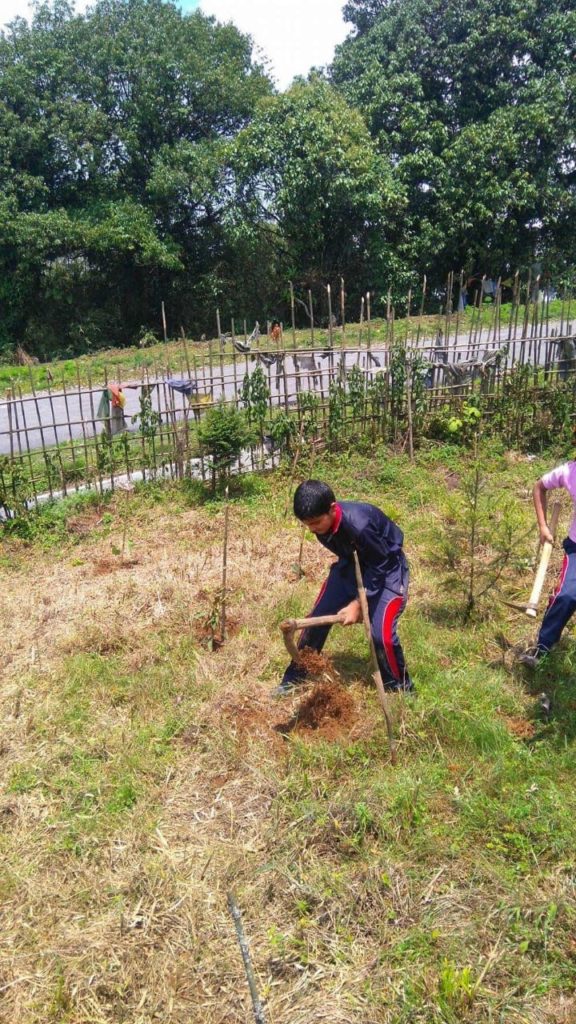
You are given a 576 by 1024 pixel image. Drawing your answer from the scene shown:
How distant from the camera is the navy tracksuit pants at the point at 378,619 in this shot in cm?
342

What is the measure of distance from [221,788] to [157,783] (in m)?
0.29

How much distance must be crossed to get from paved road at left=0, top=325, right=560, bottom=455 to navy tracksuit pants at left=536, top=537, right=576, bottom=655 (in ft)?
13.4

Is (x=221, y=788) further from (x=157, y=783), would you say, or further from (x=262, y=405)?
(x=262, y=405)

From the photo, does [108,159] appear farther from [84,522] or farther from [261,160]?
[84,522]

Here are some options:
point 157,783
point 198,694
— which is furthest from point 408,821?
point 198,694

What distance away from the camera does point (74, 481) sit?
691cm

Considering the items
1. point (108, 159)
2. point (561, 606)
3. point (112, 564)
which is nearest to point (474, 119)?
point (108, 159)

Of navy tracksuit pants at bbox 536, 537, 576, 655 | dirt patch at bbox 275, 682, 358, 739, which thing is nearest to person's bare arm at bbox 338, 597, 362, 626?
dirt patch at bbox 275, 682, 358, 739

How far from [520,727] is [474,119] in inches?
760

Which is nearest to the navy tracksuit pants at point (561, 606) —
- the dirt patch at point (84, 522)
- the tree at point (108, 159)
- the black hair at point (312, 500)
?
the black hair at point (312, 500)

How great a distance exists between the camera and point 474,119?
61.3 feet

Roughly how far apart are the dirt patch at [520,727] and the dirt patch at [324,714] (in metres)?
0.72

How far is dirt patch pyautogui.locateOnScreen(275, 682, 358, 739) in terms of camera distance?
3.42m

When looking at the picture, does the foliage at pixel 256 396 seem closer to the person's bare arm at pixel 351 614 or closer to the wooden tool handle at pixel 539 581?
→ the wooden tool handle at pixel 539 581
